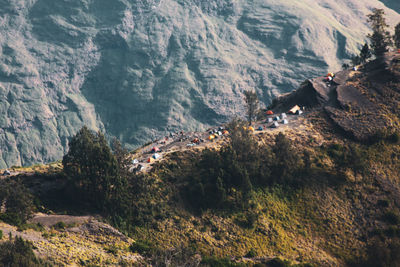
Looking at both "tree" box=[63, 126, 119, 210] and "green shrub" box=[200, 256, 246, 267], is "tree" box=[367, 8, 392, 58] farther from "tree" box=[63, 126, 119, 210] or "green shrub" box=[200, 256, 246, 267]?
"tree" box=[63, 126, 119, 210]

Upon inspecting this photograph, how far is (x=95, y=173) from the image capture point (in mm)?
86500

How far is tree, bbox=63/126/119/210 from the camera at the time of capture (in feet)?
284

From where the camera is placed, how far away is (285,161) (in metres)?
107

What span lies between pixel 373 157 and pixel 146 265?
7297 cm

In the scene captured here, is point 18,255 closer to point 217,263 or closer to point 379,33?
point 217,263

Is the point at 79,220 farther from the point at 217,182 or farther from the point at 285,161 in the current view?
the point at 285,161

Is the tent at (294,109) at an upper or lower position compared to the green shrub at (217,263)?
upper

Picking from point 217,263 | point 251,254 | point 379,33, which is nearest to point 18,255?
point 217,263

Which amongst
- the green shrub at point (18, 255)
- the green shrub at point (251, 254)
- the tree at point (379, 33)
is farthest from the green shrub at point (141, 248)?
the tree at point (379, 33)

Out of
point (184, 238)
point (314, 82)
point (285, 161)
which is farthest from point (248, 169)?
point (314, 82)

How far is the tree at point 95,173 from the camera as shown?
86500 millimetres

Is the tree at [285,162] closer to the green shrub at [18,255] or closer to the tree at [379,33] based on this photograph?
the green shrub at [18,255]

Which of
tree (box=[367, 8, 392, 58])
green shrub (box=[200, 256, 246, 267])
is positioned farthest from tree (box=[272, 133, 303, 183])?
tree (box=[367, 8, 392, 58])

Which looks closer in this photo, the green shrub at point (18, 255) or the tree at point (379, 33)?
the green shrub at point (18, 255)
